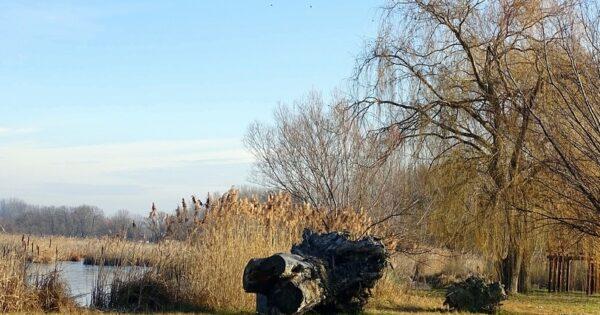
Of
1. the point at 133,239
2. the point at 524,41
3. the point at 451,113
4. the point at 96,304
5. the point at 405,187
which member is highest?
the point at 524,41

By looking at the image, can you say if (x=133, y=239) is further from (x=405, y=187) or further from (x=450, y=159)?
(x=405, y=187)

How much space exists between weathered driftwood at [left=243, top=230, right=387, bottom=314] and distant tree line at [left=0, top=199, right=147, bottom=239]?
2.33 meters

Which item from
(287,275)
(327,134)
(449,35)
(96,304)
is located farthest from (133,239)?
(327,134)

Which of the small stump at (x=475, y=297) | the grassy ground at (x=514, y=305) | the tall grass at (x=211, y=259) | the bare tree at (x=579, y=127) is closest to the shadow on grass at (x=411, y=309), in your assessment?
the grassy ground at (x=514, y=305)

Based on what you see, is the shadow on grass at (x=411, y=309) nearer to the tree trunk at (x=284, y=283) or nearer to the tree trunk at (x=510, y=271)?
the tree trunk at (x=284, y=283)

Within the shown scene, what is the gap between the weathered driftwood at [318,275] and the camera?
10305mm

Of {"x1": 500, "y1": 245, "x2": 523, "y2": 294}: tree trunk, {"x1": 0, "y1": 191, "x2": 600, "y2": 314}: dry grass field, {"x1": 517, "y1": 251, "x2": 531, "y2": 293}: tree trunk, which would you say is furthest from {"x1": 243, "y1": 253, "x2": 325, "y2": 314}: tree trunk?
{"x1": 517, "y1": 251, "x2": 531, "y2": 293}: tree trunk

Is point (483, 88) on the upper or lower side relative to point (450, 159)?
upper

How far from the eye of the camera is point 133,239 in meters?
11.8

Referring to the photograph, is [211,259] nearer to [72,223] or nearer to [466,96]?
[466,96]

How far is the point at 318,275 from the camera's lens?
10.8 m

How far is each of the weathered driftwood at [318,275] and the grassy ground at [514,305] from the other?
3.07 ft

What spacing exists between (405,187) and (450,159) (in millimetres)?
2526

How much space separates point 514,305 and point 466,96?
5653 millimetres
